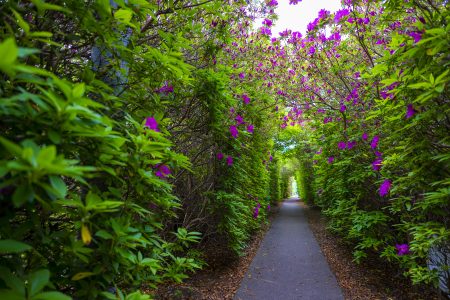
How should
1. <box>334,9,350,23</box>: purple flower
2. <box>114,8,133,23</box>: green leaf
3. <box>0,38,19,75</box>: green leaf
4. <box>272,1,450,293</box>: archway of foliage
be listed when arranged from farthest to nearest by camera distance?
<box>334,9,350,23</box>: purple flower → <box>272,1,450,293</box>: archway of foliage → <box>114,8,133,23</box>: green leaf → <box>0,38,19,75</box>: green leaf

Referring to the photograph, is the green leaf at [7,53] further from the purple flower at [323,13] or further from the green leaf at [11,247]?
the purple flower at [323,13]

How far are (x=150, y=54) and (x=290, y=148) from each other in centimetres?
1534

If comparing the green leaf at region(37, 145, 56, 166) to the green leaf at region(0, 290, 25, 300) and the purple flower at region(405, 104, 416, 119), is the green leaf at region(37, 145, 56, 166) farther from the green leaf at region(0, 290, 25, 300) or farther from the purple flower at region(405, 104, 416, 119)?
the purple flower at region(405, 104, 416, 119)

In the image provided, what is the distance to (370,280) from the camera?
5027 millimetres

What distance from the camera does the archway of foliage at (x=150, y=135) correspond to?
40.4 inches

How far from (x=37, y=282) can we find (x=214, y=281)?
4278 millimetres

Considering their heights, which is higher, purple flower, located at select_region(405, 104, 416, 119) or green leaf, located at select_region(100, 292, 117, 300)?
purple flower, located at select_region(405, 104, 416, 119)

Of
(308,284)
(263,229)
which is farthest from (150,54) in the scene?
(263,229)

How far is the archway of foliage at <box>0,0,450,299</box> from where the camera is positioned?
3.37 feet

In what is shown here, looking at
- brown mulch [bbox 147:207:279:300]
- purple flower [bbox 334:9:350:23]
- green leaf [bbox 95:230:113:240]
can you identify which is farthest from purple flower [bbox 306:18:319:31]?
green leaf [bbox 95:230:113:240]

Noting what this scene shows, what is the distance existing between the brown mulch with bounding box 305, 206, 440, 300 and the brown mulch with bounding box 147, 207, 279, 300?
1.75 metres

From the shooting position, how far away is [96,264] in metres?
1.34

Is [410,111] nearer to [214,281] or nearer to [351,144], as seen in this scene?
[351,144]

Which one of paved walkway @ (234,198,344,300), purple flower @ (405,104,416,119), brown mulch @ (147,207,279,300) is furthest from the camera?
paved walkway @ (234,198,344,300)
